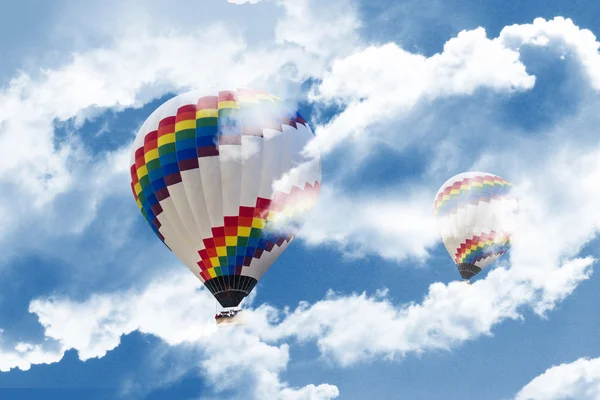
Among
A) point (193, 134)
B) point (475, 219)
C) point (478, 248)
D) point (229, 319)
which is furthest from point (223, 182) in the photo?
point (478, 248)

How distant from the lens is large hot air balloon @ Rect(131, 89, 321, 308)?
35188 millimetres

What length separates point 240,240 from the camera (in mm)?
35438

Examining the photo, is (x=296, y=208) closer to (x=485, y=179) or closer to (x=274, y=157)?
(x=274, y=157)

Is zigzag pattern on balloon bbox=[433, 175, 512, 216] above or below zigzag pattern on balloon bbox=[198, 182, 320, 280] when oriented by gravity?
above

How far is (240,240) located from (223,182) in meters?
2.31

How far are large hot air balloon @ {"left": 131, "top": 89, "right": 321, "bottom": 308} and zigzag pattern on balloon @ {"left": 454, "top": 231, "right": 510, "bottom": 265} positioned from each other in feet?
54.7

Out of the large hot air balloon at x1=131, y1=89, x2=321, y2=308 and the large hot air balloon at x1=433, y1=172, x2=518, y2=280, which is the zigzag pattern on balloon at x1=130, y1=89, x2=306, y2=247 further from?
the large hot air balloon at x1=433, y1=172, x2=518, y2=280

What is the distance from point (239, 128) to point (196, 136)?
1667mm

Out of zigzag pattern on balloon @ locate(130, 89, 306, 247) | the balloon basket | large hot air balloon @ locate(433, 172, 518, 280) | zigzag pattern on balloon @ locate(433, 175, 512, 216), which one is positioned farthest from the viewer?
zigzag pattern on balloon @ locate(433, 175, 512, 216)

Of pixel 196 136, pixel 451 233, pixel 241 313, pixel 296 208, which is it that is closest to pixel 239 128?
pixel 196 136

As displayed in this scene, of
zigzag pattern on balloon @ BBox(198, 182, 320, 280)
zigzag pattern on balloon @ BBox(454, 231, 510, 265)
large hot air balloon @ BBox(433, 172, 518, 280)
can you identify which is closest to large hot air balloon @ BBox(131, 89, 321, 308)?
zigzag pattern on balloon @ BBox(198, 182, 320, 280)

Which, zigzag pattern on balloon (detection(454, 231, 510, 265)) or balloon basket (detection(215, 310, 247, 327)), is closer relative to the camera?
balloon basket (detection(215, 310, 247, 327))

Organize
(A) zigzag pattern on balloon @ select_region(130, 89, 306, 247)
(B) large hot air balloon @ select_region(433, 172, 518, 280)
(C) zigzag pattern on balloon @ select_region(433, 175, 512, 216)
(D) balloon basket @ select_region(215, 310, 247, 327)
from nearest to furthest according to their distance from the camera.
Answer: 1. (D) balloon basket @ select_region(215, 310, 247, 327)
2. (A) zigzag pattern on balloon @ select_region(130, 89, 306, 247)
3. (B) large hot air balloon @ select_region(433, 172, 518, 280)
4. (C) zigzag pattern on balloon @ select_region(433, 175, 512, 216)

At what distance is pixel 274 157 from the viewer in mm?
35781
